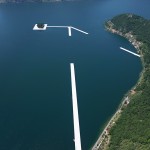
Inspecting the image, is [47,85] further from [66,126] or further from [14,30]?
[14,30]

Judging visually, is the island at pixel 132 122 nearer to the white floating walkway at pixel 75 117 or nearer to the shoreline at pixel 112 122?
the shoreline at pixel 112 122

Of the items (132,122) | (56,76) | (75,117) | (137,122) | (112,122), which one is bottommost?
(56,76)

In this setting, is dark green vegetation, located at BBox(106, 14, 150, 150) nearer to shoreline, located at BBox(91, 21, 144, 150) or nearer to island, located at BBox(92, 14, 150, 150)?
island, located at BBox(92, 14, 150, 150)

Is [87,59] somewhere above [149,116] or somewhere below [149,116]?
below

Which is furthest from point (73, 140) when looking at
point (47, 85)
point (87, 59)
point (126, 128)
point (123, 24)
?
point (123, 24)

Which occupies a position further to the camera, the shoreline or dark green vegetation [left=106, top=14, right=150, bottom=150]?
the shoreline

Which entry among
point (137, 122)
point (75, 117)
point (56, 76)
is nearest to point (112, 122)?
point (137, 122)

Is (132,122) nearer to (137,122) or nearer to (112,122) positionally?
(137,122)

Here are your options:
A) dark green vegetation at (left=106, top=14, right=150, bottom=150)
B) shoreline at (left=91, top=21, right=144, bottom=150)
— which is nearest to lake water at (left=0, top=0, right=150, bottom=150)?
shoreline at (left=91, top=21, right=144, bottom=150)
